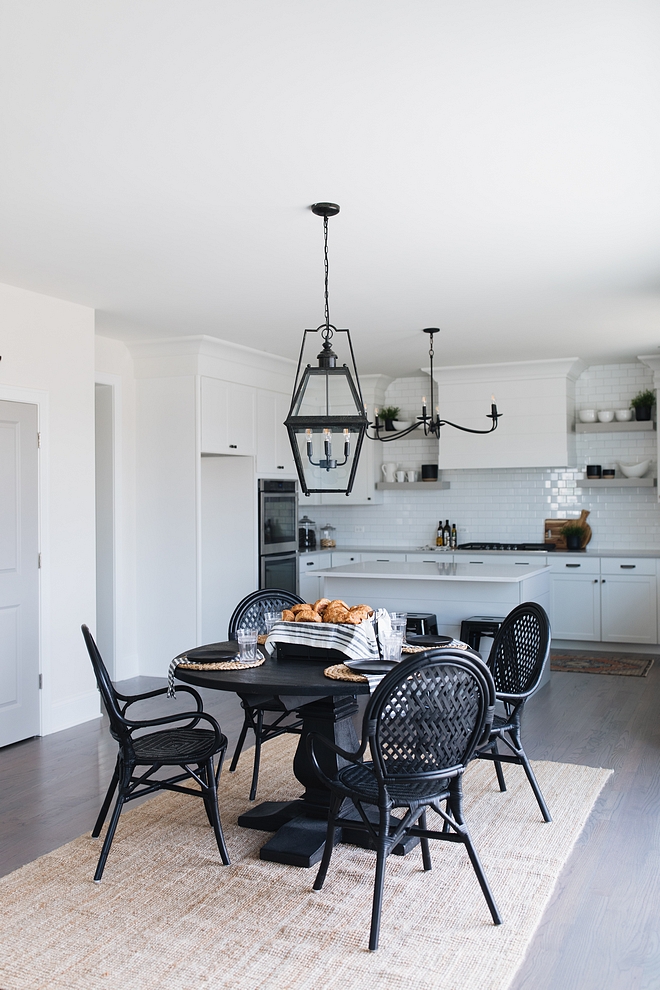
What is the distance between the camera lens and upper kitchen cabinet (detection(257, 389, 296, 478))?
7.39 meters

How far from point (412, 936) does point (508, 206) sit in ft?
9.58

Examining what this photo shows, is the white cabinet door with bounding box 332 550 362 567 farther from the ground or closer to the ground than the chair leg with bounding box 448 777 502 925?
farther from the ground

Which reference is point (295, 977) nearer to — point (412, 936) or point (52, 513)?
point (412, 936)

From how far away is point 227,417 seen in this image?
690 cm

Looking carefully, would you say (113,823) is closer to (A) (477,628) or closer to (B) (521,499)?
(A) (477,628)

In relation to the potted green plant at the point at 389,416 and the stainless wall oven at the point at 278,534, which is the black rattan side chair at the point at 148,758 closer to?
the stainless wall oven at the point at 278,534

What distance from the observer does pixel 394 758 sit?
107 inches

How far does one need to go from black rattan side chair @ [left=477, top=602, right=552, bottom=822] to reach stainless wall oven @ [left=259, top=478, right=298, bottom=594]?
3585 millimetres

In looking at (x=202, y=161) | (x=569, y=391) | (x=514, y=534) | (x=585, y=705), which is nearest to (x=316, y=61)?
(x=202, y=161)

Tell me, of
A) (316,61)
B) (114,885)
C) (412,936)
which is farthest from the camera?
(114,885)

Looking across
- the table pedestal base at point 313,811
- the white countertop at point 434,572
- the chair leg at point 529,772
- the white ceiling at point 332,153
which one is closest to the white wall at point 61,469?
the white ceiling at point 332,153

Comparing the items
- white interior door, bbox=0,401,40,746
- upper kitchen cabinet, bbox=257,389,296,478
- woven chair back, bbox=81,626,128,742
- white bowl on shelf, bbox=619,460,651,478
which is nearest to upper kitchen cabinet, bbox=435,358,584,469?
white bowl on shelf, bbox=619,460,651,478

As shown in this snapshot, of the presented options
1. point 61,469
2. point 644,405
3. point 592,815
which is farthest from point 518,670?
point 644,405

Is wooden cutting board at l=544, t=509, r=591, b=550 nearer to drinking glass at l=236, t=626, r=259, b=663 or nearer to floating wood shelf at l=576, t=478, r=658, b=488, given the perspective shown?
floating wood shelf at l=576, t=478, r=658, b=488
